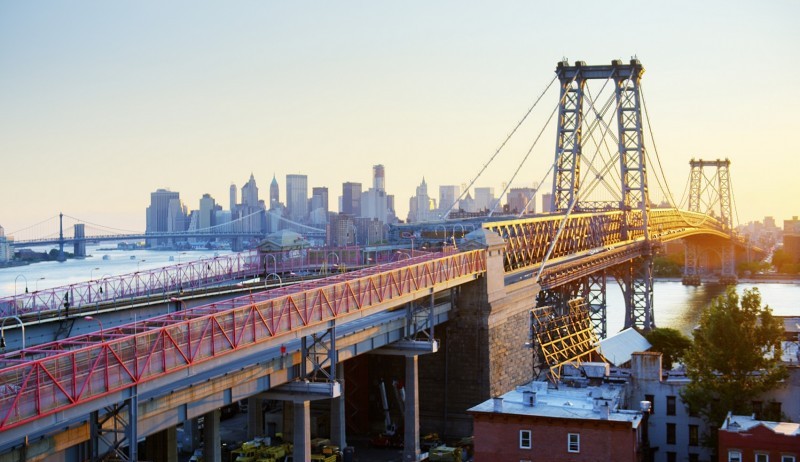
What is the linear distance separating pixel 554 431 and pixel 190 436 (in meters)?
14.8

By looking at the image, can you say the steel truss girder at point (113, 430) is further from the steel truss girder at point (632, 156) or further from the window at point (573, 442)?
the steel truss girder at point (632, 156)

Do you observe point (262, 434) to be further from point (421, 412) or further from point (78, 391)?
point (78, 391)

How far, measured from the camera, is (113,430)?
72.0 feet

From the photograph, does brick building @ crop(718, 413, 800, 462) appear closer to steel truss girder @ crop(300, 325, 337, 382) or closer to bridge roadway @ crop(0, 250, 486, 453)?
steel truss girder @ crop(300, 325, 337, 382)

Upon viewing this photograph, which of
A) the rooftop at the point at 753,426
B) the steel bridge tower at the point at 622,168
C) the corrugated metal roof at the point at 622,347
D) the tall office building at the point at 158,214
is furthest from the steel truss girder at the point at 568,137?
the tall office building at the point at 158,214

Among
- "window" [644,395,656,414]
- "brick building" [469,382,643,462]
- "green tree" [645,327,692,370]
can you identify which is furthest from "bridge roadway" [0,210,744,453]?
"green tree" [645,327,692,370]

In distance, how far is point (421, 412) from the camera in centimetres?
3925

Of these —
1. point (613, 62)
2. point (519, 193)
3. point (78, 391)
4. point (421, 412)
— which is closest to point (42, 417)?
point (78, 391)

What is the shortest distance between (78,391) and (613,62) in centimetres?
6332

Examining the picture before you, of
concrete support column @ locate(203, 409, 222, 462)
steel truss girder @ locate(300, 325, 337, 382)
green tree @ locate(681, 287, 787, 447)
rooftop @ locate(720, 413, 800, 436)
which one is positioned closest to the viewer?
rooftop @ locate(720, 413, 800, 436)

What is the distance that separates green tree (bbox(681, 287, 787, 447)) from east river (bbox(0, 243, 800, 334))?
43.2 meters

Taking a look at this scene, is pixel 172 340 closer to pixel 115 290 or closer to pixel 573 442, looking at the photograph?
pixel 573 442

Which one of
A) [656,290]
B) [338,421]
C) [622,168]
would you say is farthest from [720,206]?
[338,421]

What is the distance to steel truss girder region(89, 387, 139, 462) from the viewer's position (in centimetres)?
2170
